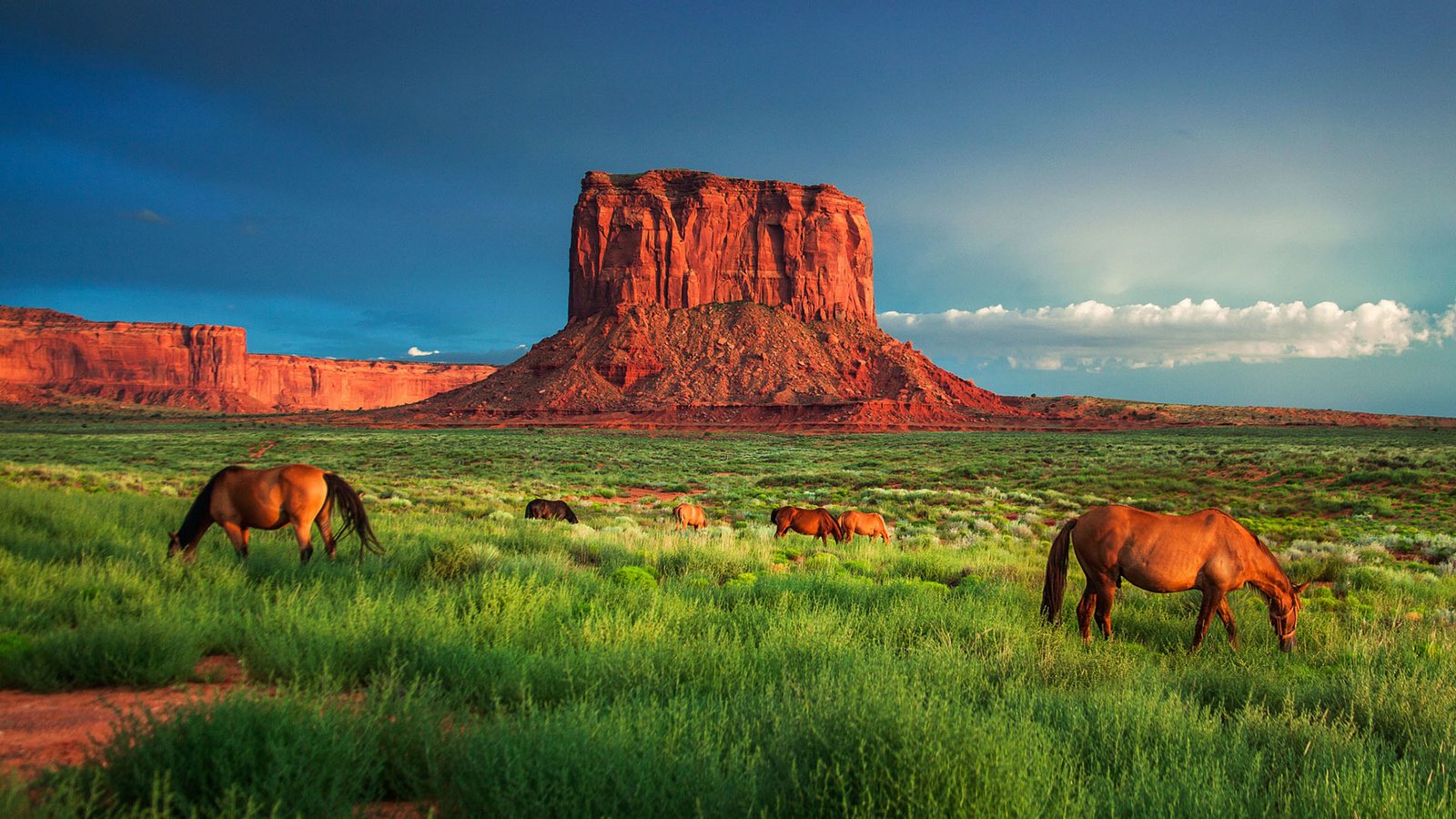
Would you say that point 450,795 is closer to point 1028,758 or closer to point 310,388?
→ point 1028,758

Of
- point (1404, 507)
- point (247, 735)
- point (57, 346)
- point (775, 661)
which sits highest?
point (57, 346)

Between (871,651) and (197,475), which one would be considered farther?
(197,475)

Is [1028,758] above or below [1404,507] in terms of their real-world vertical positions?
above

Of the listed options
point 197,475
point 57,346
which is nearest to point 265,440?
point 197,475

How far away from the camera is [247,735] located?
9.82ft

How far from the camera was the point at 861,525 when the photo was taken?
1362 centimetres

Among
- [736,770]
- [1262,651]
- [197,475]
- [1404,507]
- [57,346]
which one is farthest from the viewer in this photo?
[57,346]

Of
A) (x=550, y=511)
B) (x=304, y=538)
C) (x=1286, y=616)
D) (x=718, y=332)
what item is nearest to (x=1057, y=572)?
(x=1286, y=616)

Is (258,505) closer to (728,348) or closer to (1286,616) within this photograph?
(1286,616)

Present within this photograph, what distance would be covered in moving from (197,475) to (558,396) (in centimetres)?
6640

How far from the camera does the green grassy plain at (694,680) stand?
2848 mm

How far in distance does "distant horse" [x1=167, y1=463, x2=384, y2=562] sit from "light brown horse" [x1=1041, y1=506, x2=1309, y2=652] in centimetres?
710

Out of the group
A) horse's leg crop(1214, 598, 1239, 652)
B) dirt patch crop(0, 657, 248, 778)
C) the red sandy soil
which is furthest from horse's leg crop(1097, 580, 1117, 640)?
dirt patch crop(0, 657, 248, 778)

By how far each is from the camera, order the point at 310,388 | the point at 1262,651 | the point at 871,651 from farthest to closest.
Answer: the point at 310,388
the point at 1262,651
the point at 871,651
